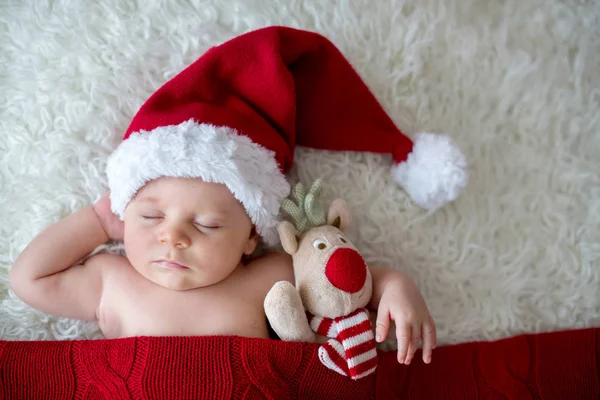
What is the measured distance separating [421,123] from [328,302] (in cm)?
50

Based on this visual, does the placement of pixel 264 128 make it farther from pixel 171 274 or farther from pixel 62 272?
pixel 62 272

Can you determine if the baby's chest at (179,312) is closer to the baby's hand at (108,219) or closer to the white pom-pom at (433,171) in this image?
the baby's hand at (108,219)

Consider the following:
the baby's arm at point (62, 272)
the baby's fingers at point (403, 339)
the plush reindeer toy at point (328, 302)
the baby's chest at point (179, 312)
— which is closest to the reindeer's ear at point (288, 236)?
the plush reindeer toy at point (328, 302)

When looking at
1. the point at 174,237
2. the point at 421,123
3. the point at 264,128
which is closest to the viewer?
the point at 174,237

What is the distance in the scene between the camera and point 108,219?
44.9 inches

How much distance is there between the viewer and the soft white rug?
1.20 metres

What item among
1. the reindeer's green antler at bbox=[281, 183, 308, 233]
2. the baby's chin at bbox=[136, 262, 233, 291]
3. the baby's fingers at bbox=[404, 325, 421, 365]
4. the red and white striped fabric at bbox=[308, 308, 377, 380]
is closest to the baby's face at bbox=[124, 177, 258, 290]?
the baby's chin at bbox=[136, 262, 233, 291]

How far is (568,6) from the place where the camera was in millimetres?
1365

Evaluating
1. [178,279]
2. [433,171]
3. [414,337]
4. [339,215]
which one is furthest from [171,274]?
[433,171]

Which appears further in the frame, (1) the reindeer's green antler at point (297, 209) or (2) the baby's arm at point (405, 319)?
(1) the reindeer's green antler at point (297, 209)

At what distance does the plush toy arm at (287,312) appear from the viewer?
3.31 feet

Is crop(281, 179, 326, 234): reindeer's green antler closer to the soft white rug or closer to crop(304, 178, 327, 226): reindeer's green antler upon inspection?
crop(304, 178, 327, 226): reindeer's green antler

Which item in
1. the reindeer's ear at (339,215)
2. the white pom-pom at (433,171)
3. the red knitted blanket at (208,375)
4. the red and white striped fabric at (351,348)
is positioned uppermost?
the white pom-pom at (433,171)

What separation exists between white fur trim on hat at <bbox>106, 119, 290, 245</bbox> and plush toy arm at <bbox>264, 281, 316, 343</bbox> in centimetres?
15
